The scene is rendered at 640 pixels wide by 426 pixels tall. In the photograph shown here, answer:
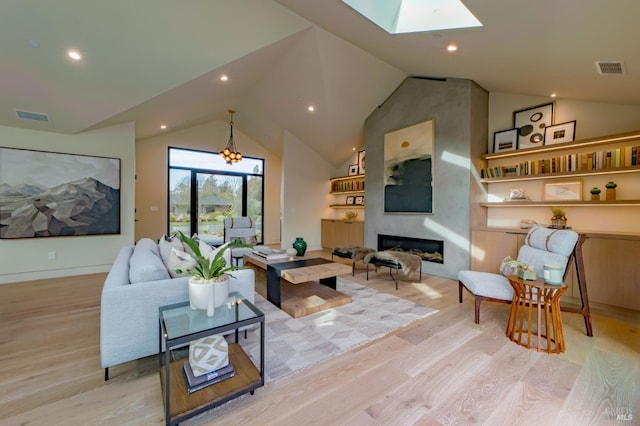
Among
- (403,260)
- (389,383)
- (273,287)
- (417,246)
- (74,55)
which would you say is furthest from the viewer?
(417,246)

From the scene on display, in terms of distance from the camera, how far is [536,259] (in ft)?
9.11

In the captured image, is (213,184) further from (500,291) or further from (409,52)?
(500,291)

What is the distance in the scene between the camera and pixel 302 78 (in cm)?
490

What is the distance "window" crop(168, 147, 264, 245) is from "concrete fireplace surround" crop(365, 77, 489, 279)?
14.8ft

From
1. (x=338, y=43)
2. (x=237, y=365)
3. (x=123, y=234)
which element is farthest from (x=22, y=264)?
(x=338, y=43)

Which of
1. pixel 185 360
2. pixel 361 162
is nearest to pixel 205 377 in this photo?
pixel 185 360

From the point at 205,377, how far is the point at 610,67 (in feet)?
14.8

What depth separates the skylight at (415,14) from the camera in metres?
2.76

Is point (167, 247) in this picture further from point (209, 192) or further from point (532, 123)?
point (532, 123)

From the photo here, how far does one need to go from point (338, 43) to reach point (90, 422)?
16.3ft

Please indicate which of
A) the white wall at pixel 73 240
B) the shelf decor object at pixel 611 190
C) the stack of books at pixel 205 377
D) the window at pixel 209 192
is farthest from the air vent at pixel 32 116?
the shelf decor object at pixel 611 190

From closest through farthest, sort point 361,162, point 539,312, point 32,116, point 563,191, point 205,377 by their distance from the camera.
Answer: point 205,377, point 539,312, point 563,191, point 32,116, point 361,162

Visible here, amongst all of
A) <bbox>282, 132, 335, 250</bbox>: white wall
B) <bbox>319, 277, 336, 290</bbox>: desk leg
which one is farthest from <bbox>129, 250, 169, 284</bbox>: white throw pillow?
<bbox>282, 132, 335, 250</bbox>: white wall

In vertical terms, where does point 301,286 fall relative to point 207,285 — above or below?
below
